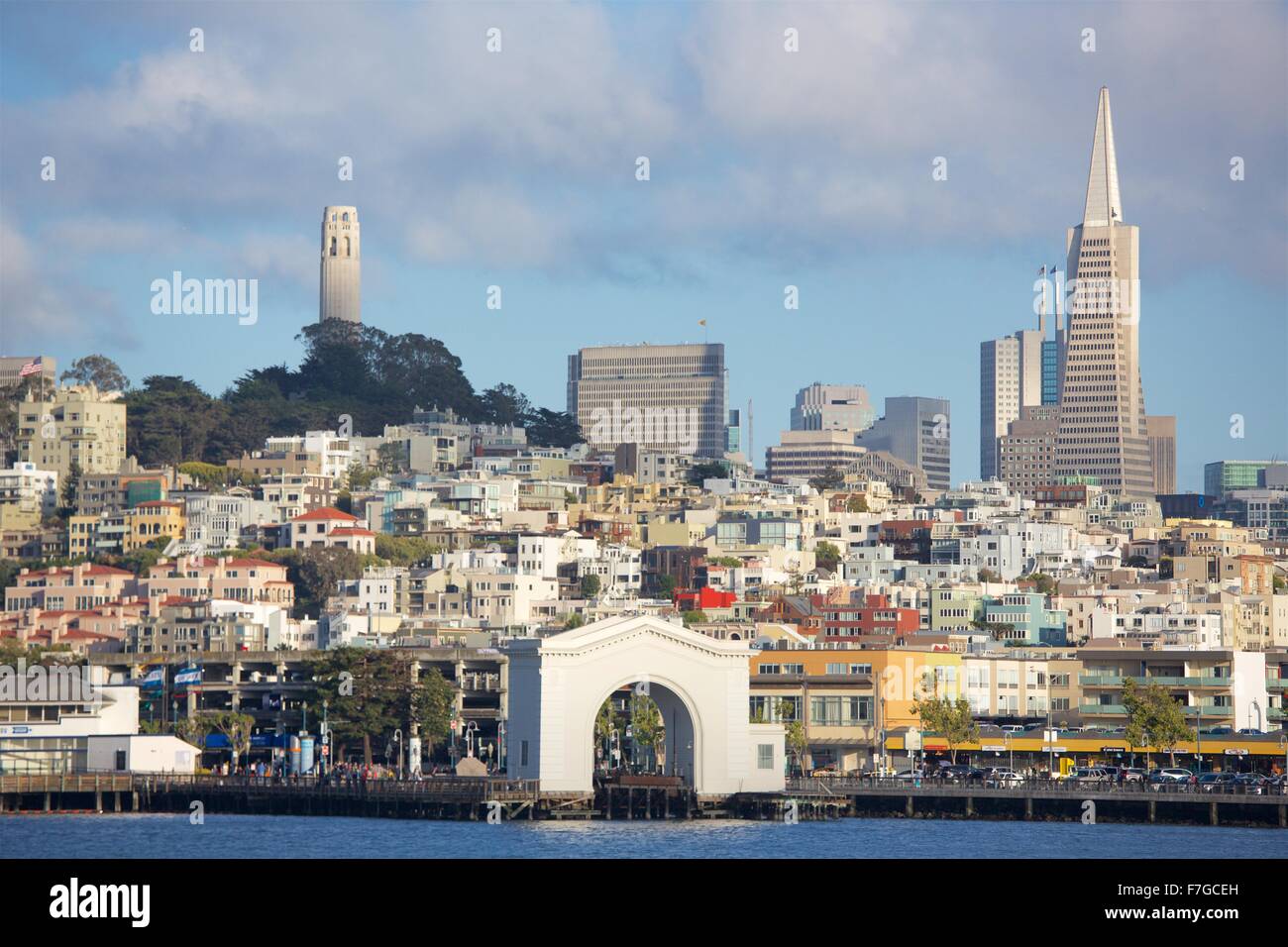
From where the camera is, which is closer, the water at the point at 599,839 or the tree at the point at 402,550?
the water at the point at 599,839

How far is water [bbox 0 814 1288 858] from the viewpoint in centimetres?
6278

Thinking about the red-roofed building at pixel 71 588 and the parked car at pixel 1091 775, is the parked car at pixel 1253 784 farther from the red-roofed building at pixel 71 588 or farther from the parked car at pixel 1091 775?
the red-roofed building at pixel 71 588

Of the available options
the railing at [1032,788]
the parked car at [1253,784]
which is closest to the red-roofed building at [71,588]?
the railing at [1032,788]

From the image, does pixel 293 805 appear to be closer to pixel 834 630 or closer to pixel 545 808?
pixel 545 808

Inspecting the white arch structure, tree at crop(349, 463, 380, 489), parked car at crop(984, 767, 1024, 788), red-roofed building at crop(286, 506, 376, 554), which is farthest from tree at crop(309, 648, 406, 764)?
tree at crop(349, 463, 380, 489)

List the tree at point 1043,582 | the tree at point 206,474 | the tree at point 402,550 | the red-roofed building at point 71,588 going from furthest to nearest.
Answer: the tree at point 206,474 → the tree at point 402,550 → the tree at point 1043,582 → the red-roofed building at point 71,588

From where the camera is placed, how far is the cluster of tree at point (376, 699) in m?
102

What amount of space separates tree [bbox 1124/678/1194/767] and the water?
1696cm

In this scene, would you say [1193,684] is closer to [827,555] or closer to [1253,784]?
[1253,784]

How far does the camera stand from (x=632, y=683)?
76.6 meters

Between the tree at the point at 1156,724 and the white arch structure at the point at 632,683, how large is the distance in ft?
73.5

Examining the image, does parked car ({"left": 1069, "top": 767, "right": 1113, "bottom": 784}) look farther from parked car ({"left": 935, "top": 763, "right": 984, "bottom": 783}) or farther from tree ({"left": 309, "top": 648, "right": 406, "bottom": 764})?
tree ({"left": 309, "top": 648, "right": 406, "bottom": 764})
